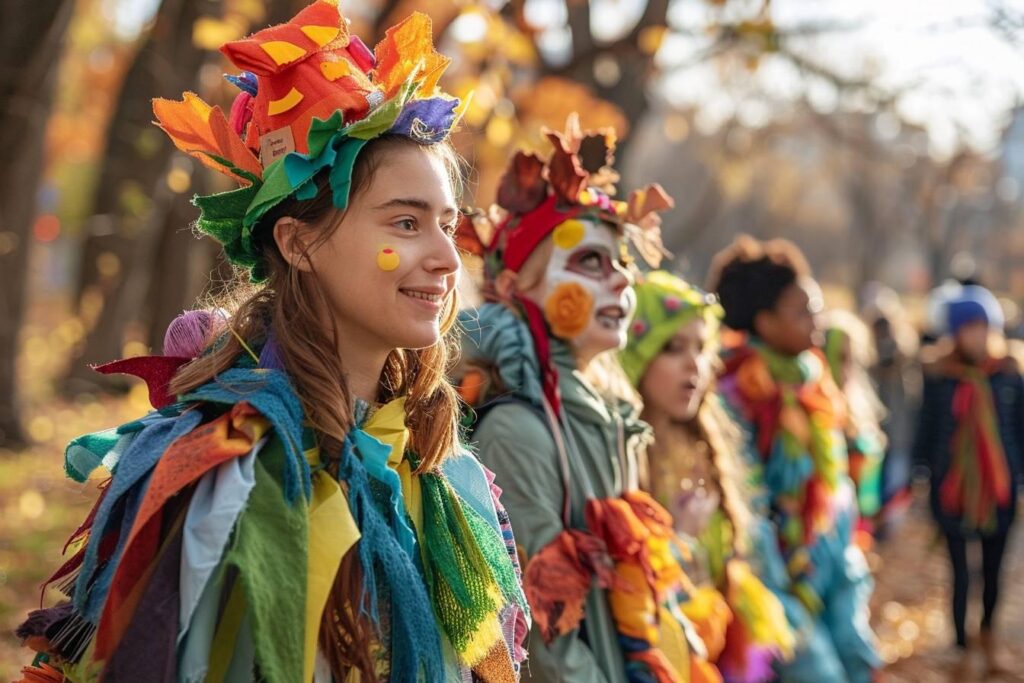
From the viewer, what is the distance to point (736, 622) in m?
4.85

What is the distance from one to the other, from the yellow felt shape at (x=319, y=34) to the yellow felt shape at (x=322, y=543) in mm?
862

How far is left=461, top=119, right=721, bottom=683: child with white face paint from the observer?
11.3 ft

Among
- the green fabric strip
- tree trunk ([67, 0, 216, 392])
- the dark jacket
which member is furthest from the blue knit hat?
the green fabric strip

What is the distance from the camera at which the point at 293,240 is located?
7.80 feet

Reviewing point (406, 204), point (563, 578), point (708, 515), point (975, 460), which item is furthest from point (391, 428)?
point (975, 460)

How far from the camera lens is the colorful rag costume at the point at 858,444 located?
7387mm

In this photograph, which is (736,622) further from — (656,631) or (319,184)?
(319,184)

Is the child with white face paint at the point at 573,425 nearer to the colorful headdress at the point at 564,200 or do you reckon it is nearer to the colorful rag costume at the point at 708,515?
the colorful headdress at the point at 564,200

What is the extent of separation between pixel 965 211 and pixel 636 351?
36.1 m

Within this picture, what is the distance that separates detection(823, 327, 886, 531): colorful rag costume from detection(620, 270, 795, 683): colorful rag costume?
2449mm

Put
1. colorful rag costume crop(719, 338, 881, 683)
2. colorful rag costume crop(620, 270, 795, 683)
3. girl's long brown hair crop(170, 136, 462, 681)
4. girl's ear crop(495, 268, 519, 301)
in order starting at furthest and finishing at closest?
colorful rag costume crop(719, 338, 881, 683)
colorful rag costume crop(620, 270, 795, 683)
girl's ear crop(495, 268, 519, 301)
girl's long brown hair crop(170, 136, 462, 681)

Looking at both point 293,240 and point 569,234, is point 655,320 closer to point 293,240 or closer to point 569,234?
point 569,234

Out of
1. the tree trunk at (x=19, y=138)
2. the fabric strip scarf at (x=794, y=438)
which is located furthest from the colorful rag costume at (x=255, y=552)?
the tree trunk at (x=19, y=138)

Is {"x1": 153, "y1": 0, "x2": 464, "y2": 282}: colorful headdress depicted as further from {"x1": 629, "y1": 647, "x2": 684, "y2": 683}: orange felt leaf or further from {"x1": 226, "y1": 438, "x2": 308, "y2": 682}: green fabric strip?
{"x1": 629, "y1": 647, "x2": 684, "y2": 683}: orange felt leaf
